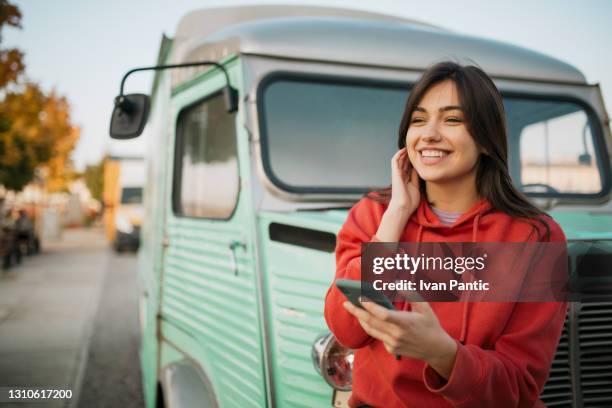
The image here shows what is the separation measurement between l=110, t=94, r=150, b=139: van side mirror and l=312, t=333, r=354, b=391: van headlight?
5.00ft

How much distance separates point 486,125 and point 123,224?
17.5 m

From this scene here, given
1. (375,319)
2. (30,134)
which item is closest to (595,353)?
(375,319)

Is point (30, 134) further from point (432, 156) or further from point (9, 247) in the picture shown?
point (432, 156)

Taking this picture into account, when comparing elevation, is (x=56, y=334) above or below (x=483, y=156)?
below

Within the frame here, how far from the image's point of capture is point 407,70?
284 centimetres

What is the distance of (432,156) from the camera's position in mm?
1395

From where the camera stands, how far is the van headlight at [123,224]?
1744cm

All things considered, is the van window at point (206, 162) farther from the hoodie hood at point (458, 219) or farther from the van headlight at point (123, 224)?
the van headlight at point (123, 224)

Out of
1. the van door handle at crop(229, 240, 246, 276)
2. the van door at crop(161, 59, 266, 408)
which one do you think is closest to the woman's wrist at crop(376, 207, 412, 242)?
the van door at crop(161, 59, 266, 408)

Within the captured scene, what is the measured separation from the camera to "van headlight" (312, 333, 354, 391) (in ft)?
6.28

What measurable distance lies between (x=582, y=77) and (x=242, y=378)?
8.45 feet

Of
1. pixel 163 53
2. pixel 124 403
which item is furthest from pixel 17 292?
pixel 163 53

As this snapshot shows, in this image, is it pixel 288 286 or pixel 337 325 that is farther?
pixel 288 286

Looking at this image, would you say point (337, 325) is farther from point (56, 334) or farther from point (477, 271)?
point (56, 334)
